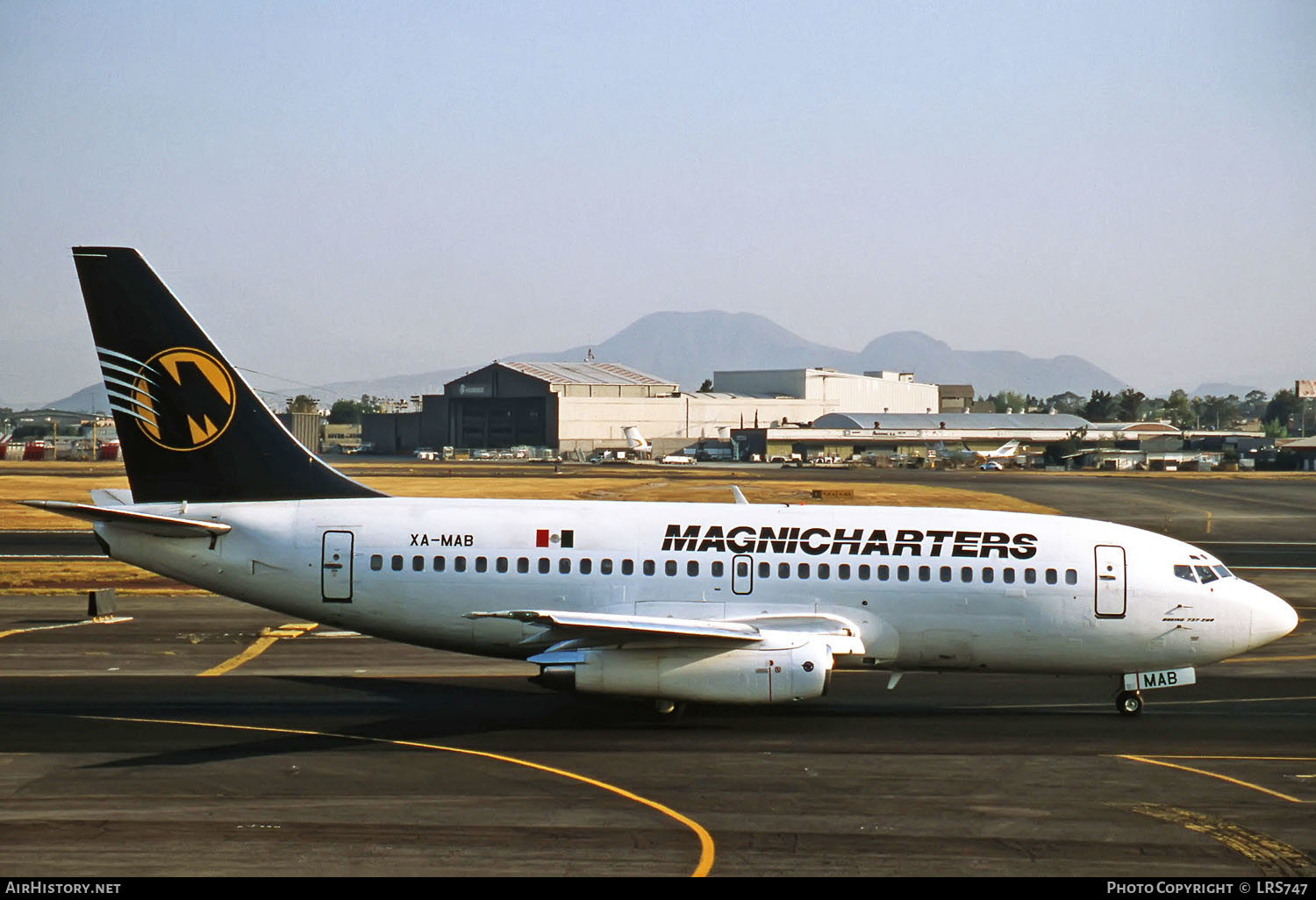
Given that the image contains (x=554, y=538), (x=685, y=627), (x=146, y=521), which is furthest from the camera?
(x=554, y=538)

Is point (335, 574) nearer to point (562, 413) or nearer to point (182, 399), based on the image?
point (182, 399)

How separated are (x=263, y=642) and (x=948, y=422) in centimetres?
16419

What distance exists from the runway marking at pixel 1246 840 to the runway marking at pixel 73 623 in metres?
28.6

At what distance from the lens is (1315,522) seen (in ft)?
243

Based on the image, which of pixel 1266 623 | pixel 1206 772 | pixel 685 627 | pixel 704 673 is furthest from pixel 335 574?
pixel 1266 623

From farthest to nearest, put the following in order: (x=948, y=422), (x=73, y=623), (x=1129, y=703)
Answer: (x=948, y=422), (x=73, y=623), (x=1129, y=703)

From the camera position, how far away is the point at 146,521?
23.5 m

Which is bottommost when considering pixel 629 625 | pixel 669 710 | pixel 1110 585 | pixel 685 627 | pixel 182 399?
pixel 669 710

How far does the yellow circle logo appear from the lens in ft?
80.5

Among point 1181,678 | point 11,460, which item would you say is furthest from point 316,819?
point 11,460

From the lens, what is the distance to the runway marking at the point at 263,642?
2822cm

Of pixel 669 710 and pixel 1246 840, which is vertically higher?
pixel 669 710

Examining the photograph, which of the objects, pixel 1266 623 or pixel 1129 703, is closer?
pixel 1266 623
